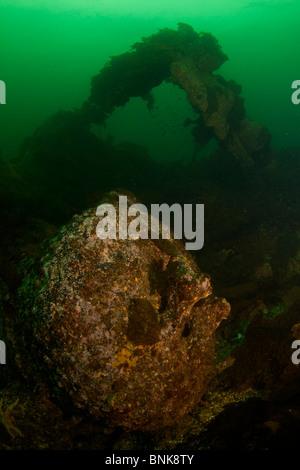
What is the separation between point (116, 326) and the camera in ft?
7.91

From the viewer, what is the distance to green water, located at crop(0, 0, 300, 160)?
267ft

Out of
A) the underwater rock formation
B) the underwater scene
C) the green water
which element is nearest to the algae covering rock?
the underwater scene

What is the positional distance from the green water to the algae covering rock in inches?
2931

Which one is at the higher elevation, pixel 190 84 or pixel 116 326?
pixel 190 84

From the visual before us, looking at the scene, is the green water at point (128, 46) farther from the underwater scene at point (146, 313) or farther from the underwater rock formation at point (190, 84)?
the underwater scene at point (146, 313)

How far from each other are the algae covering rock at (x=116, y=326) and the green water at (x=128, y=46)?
244ft

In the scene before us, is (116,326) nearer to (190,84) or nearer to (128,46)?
(190,84)

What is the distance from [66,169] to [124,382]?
28.2 feet

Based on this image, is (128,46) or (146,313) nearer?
(146,313)

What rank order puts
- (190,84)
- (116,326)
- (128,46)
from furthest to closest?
(128,46) < (190,84) < (116,326)

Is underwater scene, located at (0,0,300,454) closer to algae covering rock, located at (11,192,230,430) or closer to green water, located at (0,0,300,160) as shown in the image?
algae covering rock, located at (11,192,230,430)

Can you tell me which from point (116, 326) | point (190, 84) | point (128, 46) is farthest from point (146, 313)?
point (128, 46)

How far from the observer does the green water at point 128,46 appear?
81.5m

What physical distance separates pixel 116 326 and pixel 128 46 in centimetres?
12512
